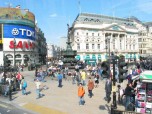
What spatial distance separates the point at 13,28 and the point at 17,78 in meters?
53.8

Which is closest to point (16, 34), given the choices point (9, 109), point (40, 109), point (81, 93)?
point (9, 109)

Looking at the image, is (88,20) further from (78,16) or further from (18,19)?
(18,19)

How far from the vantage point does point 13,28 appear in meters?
80.4

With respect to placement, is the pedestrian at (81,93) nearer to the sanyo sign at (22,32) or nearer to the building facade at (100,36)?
the sanyo sign at (22,32)

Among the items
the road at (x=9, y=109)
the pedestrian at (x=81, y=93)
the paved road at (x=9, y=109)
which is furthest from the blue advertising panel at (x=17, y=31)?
the pedestrian at (x=81, y=93)

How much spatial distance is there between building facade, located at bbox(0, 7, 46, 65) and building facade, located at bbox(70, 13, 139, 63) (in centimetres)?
2197

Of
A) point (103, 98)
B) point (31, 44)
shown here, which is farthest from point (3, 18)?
point (103, 98)

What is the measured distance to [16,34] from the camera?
264ft

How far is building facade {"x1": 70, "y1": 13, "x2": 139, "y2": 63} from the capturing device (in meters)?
106

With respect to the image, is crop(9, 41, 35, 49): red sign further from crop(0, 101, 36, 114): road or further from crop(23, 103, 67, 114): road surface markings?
crop(23, 103, 67, 114): road surface markings

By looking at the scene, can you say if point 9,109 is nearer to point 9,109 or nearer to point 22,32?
point 9,109

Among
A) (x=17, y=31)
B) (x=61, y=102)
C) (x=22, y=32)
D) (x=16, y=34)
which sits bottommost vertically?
(x=61, y=102)

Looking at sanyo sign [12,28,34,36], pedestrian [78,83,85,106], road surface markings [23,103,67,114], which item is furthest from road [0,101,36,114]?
sanyo sign [12,28,34,36]

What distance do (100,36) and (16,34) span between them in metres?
40.1
